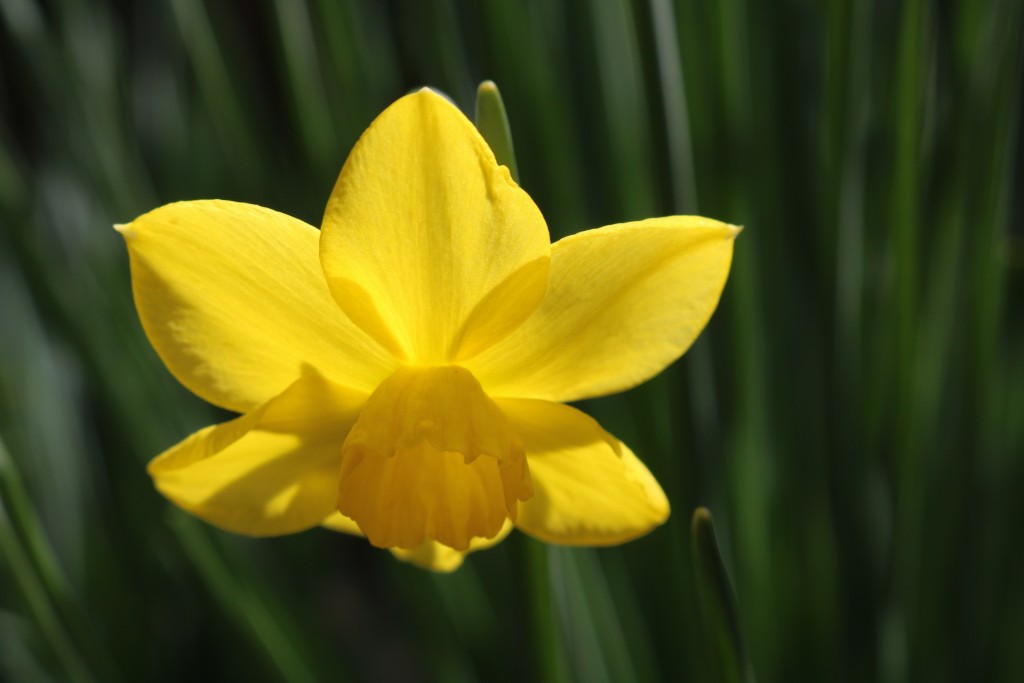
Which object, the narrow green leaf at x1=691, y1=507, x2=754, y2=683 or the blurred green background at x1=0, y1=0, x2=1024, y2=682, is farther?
the blurred green background at x1=0, y1=0, x2=1024, y2=682

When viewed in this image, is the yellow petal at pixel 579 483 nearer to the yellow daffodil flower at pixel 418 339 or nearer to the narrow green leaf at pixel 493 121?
the yellow daffodil flower at pixel 418 339

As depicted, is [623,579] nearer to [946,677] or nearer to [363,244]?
[946,677]

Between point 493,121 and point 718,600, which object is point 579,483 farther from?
point 493,121

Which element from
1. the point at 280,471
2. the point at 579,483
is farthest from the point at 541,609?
the point at 280,471

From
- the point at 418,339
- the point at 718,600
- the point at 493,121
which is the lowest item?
the point at 718,600

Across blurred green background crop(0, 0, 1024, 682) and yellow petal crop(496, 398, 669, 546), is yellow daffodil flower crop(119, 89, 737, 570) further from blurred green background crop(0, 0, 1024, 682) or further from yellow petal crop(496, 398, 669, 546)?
blurred green background crop(0, 0, 1024, 682)

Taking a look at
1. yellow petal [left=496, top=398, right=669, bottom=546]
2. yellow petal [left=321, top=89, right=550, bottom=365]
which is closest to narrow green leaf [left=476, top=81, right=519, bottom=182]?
yellow petal [left=321, top=89, right=550, bottom=365]

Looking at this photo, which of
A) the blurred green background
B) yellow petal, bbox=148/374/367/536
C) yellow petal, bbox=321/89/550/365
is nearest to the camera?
yellow petal, bbox=321/89/550/365

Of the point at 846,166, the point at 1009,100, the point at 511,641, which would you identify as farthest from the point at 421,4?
the point at 511,641
